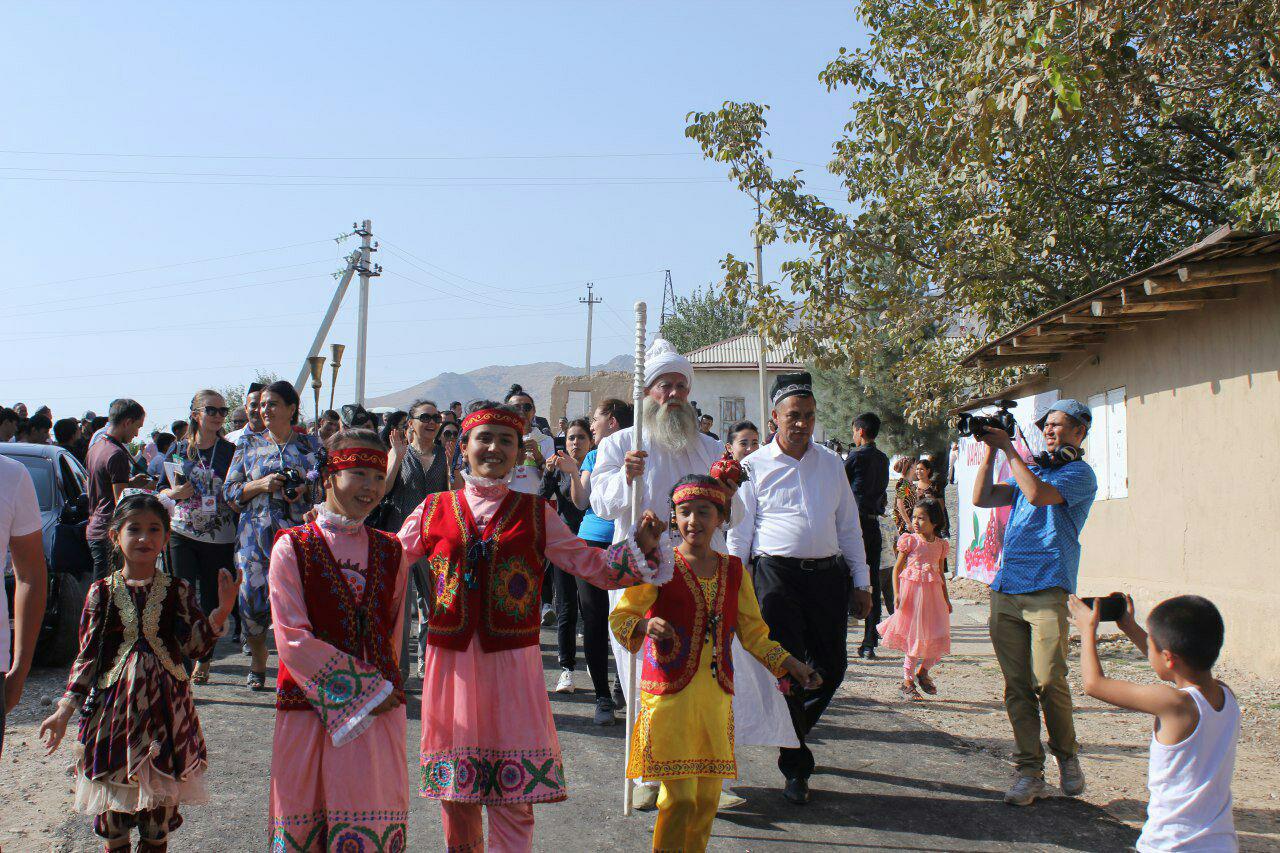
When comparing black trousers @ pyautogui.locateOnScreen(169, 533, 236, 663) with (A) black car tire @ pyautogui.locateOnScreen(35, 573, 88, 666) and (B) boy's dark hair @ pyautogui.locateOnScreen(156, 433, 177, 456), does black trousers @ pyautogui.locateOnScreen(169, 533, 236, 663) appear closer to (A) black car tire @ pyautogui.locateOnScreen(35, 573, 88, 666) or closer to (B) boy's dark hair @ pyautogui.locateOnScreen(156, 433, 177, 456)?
(A) black car tire @ pyautogui.locateOnScreen(35, 573, 88, 666)

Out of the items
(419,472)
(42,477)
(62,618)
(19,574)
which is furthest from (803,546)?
(42,477)

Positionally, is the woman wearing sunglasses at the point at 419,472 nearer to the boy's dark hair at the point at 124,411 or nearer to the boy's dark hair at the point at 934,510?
the boy's dark hair at the point at 124,411

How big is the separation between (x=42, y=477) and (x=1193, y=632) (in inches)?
343

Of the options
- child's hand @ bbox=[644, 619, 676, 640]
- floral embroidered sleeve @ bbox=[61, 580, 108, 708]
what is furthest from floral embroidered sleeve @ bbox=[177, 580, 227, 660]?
child's hand @ bbox=[644, 619, 676, 640]

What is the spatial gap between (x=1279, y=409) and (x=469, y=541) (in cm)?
771

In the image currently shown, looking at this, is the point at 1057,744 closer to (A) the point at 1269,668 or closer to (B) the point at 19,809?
(A) the point at 1269,668

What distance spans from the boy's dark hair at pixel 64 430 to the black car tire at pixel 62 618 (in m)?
5.25

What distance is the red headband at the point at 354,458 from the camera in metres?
3.82

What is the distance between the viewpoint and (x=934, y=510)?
31.7ft

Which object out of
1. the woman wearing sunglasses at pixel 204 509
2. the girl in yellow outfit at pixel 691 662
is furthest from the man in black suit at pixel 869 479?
the girl in yellow outfit at pixel 691 662

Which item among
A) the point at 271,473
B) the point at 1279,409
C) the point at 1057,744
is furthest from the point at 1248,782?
the point at 271,473

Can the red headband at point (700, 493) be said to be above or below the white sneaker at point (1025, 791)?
above

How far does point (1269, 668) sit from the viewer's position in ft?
29.5

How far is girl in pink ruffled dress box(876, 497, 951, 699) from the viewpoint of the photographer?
29.3ft
